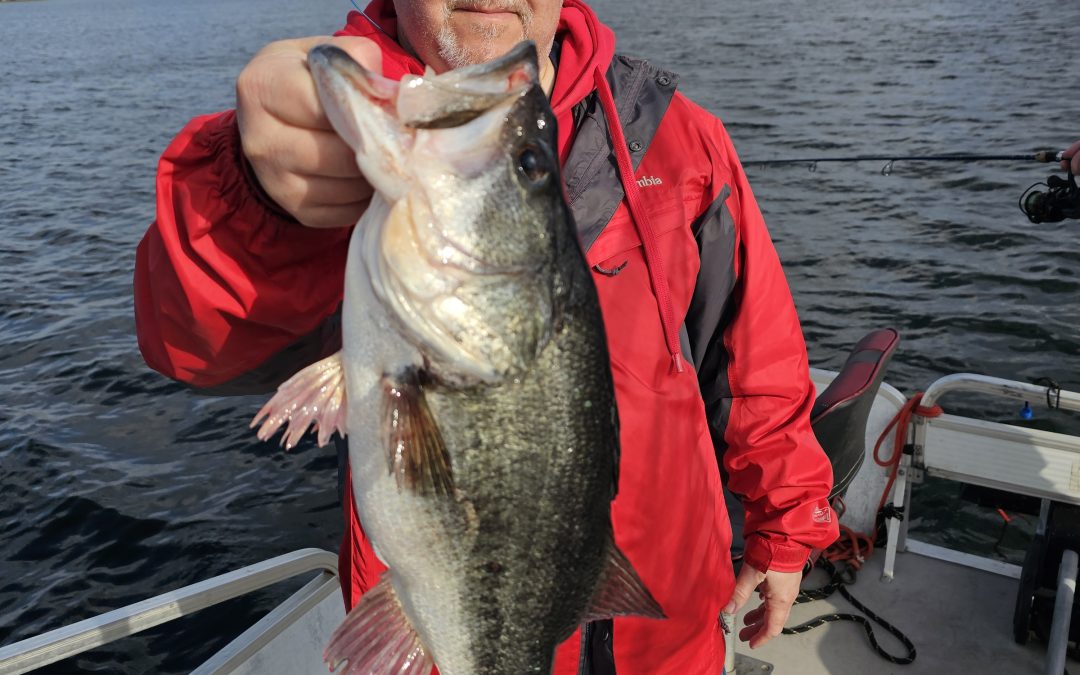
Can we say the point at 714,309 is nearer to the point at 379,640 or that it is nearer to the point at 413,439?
the point at 413,439

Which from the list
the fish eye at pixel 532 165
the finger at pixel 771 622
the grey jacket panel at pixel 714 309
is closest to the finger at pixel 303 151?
the fish eye at pixel 532 165

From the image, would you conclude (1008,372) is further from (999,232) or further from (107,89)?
(107,89)

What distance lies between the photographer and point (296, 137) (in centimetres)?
150

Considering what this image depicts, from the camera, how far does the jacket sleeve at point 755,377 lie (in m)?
2.53

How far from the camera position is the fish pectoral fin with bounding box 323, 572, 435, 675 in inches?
71.3

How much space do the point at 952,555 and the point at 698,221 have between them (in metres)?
3.66

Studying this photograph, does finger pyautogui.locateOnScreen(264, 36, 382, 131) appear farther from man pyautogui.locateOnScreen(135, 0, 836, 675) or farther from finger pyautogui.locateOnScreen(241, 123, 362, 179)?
man pyautogui.locateOnScreen(135, 0, 836, 675)

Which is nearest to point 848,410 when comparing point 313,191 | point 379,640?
point 379,640

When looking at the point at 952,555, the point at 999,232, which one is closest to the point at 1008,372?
the point at 999,232

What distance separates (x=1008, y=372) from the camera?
9086 mm

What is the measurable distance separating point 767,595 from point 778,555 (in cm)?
19

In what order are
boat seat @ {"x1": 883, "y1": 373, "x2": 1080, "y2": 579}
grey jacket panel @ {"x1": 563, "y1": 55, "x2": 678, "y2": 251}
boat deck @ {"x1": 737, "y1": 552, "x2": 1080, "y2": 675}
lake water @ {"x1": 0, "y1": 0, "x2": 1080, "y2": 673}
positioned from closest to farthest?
grey jacket panel @ {"x1": 563, "y1": 55, "x2": 678, "y2": 251}
boat deck @ {"x1": 737, "y1": 552, "x2": 1080, "y2": 675}
boat seat @ {"x1": 883, "y1": 373, "x2": 1080, "y2": 579}
lake water @ {"x1": 0, "y1": 0, "x2": 1080, "y2": 673}

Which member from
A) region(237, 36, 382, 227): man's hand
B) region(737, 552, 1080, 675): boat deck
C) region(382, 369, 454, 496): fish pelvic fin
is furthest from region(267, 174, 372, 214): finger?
region(737, 552, 1080, 675): boat deck

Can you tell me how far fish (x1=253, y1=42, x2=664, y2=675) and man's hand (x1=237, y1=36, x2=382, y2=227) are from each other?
6 cm
